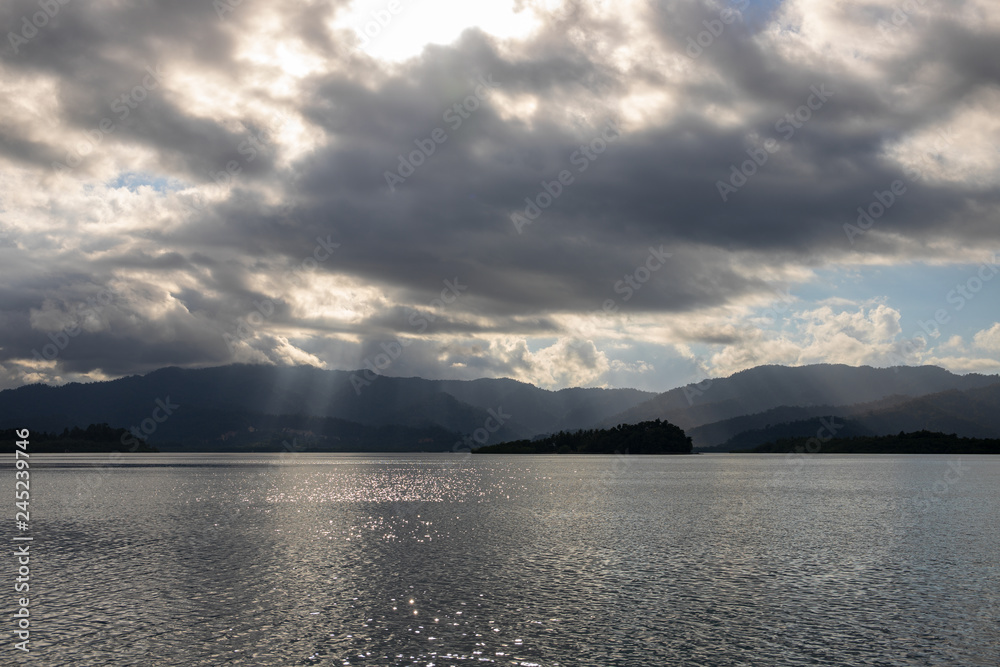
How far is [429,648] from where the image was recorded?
35.7 metres

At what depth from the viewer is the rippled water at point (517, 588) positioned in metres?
35.9

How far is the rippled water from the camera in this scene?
35.9 m

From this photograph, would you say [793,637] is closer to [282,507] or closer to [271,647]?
[271,647]

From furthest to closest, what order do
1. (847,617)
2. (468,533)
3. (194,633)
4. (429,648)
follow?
(468,533)
(847,617)
(194,633)
(429,648)

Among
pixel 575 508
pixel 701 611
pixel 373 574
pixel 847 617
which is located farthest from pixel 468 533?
pixel 847 617

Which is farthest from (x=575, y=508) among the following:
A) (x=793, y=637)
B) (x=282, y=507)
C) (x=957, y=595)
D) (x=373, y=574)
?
(x=793, y=637)

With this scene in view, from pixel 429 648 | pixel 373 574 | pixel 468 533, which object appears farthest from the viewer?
pixel 468 533

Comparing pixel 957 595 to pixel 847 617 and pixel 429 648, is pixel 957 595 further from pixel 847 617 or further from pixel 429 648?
pixel 429 648

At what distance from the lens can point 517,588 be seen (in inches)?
1973

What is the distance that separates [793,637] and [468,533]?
159 feet

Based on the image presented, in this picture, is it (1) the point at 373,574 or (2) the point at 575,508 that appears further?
(2) the point at 575,508

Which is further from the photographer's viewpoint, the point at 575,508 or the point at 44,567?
the point at 575,508

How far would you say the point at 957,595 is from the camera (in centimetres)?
4788

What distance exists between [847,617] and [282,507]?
311ft
